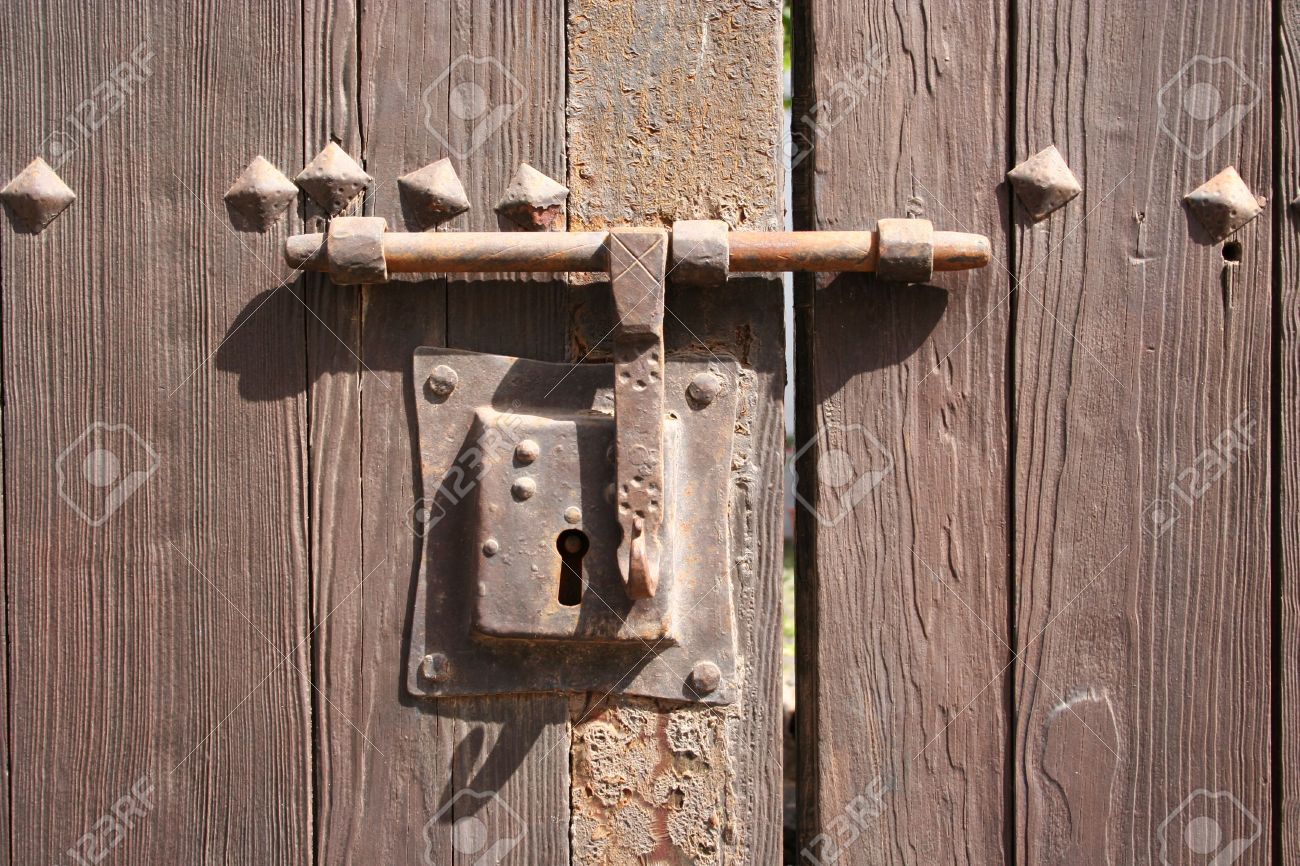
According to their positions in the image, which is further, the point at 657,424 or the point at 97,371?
the point at 97,371

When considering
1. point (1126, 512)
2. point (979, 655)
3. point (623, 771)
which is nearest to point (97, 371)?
point (623, 771)

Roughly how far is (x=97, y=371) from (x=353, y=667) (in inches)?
16.4

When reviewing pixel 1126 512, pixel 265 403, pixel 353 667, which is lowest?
pixel 353 667

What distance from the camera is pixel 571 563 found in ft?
3.20

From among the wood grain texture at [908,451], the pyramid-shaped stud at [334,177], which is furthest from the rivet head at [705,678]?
the pyramid-shaped stud at [334,177]

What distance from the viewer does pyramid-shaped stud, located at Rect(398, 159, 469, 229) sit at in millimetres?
1009

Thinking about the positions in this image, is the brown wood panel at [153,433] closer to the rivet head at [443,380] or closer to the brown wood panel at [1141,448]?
the rivet head at [443,380]

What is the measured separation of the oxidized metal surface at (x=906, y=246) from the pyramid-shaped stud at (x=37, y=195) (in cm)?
85

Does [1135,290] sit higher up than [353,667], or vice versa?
[1135,290]

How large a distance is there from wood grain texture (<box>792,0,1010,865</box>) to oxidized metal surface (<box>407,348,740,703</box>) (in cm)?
12

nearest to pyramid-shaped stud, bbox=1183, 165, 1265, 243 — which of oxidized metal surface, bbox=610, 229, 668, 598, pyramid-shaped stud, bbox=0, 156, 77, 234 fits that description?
oxidized metal surface, bbox=610, 229, 668, 598

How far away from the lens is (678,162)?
101 cm

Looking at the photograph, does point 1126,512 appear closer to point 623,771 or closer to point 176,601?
point 623,771

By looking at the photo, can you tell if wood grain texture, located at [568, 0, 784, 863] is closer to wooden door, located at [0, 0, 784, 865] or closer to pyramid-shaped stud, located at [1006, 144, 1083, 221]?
wooden door, located at [0, 0, 784, 865]
